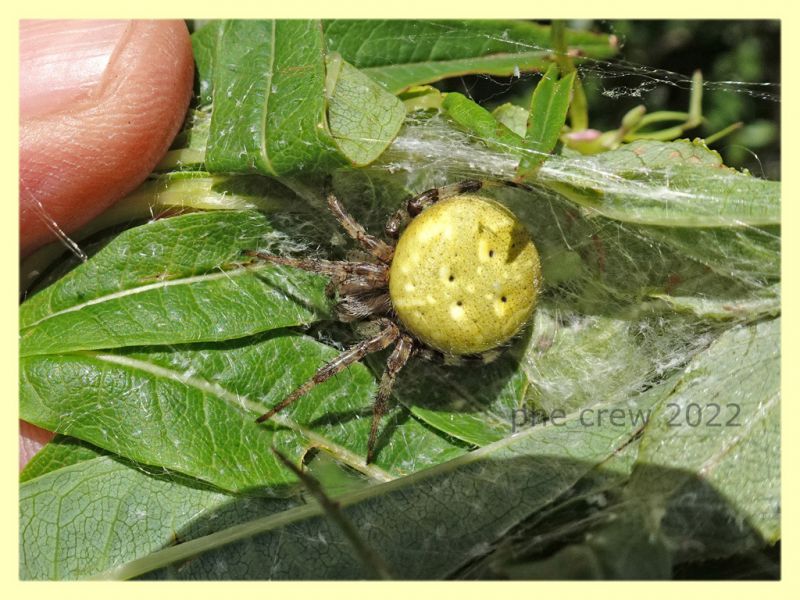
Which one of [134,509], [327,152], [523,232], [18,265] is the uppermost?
[327,152]

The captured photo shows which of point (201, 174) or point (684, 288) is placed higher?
point (201, 174)

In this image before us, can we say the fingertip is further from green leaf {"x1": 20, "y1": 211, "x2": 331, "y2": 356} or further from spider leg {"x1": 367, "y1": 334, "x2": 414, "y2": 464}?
spider leg {"x1": 367, "y1": 334, "x2": 414, "y2": 464}

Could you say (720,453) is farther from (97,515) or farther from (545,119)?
(97,515)

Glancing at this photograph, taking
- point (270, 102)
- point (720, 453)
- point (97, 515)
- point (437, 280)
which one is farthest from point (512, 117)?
point (97, 515)

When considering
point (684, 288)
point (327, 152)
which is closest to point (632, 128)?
point (684, 288)

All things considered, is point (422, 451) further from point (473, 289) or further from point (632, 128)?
point (632, 128)

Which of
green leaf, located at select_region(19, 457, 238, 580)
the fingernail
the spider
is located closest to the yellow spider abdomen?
the spider

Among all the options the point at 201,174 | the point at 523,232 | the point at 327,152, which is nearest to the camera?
the point at 327,152
